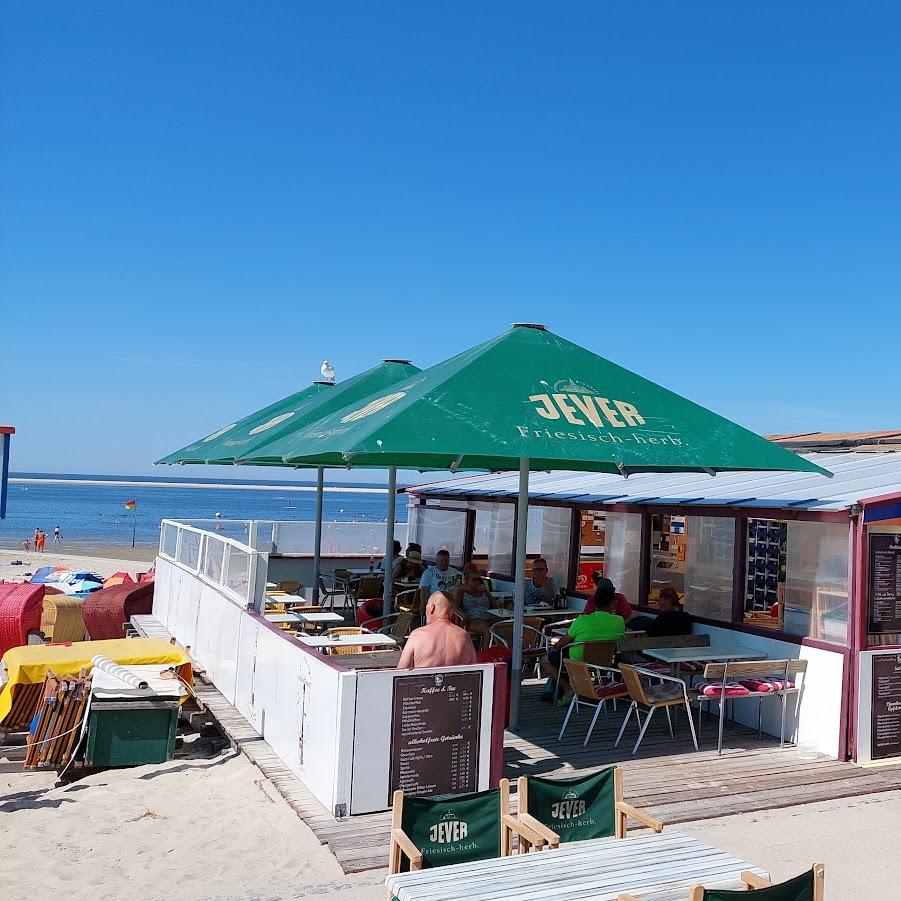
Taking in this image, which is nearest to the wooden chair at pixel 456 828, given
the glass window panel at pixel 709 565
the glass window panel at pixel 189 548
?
the glass window panel at pixel 709 565

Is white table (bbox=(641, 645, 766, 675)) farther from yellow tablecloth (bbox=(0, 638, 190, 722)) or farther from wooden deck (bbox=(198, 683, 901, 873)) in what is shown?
yellow tablecloth (bbox=(0, 638, 190, 722))

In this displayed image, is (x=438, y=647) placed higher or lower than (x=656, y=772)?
higher

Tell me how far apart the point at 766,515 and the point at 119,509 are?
8562 centimetres

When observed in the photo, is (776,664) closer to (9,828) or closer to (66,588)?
(9,828)

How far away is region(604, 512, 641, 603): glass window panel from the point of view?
10.5 metres

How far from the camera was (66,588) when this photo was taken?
15969 millimetres

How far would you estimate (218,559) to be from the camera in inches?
376

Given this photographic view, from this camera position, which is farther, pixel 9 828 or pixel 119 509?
pixel 119 509

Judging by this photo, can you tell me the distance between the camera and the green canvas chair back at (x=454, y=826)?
13.0 ft

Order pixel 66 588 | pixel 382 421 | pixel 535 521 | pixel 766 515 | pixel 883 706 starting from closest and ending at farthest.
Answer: pixel 382 421
pixel 883 706
pixel 766 515
pixel 535 521
pixel 66 588

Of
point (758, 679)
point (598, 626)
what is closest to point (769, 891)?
point (758, 679)

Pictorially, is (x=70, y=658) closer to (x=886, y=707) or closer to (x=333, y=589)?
(x=333, y=589)

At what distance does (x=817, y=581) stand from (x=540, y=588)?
4240 mm

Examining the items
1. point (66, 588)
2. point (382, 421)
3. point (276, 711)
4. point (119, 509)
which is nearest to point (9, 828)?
point (276, 711)
